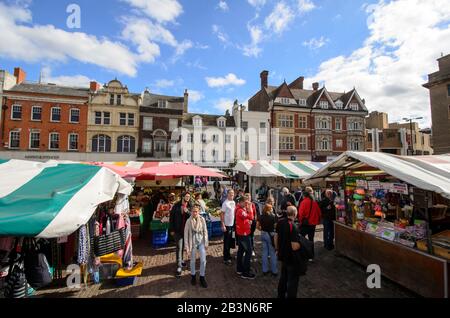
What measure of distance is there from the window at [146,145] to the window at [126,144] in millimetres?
1211

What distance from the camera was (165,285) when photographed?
17.5ft

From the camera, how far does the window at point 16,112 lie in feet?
84.9

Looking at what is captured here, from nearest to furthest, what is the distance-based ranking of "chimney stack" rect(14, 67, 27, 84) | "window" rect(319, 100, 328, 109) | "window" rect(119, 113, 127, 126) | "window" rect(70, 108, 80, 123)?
1. "window" rect(70, 108, 80, 123)
2. "chimney stack" rect(14, 67, 27, 84)
3. "window" rect(119, 113, 127, 126)
4. "window" rect(319, 100, 328, 109)

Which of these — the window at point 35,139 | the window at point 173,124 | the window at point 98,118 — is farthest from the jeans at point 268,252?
the window at point 35,139

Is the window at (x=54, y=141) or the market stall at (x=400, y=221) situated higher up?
the window at (x=54, y=141)

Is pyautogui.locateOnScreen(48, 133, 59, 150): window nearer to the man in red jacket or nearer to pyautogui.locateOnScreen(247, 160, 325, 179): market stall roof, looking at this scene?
pyautogui.locateOnScreen(247, 160, 325, 179): market stall roof

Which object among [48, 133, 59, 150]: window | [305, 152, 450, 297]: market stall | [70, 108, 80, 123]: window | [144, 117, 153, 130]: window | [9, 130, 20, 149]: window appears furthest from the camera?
[144, 117, 153, 130]: window

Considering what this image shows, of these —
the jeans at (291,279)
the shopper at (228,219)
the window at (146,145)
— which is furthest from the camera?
the window at (146,145)

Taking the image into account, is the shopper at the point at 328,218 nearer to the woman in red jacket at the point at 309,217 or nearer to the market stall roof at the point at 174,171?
the woman in red jacket at the point at 309,217

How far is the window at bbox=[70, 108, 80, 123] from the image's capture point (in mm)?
27391

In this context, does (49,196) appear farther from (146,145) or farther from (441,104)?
(441,104)

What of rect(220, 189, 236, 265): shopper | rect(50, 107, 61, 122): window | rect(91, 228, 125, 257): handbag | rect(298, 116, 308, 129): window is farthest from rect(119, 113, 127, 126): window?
rect(91, 228, 125, 257): handbag

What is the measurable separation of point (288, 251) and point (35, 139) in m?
32.1

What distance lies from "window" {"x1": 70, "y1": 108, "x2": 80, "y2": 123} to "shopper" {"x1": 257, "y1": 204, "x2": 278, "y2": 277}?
29.3 metres
